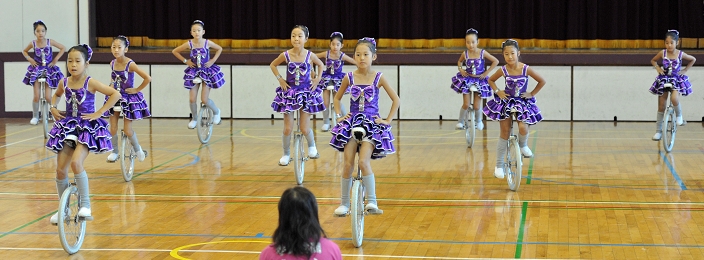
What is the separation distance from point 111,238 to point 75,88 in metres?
1.10

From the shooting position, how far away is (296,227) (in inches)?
135

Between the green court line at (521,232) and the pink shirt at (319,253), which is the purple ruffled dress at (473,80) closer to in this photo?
the green court line at (521,232)

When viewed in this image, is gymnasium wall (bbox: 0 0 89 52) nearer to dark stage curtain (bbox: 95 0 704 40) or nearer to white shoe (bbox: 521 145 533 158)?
dark stage curtain (bbox: 95 0 704 40)

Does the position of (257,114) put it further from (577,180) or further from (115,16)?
(577,180)

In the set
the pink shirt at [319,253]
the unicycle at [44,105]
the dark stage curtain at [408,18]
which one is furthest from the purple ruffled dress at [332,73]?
the pink shirt at [319,253]

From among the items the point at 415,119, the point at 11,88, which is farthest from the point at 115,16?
the point at 415,119

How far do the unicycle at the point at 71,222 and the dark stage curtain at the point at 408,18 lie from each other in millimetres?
11252

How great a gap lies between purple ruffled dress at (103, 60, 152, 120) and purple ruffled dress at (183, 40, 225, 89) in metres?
2.50

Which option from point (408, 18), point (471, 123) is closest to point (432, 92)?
point (408, 18)

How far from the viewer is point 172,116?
54.4 ft

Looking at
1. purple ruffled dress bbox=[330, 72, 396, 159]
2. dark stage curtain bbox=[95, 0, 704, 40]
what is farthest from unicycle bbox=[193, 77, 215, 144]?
purple ruffled dress bbox=[330, 72, 396, 159]

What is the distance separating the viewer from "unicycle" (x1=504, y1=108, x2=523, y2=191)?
8.43 meters

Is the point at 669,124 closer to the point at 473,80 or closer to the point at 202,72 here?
the point at 473,80

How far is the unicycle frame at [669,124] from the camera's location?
36.8ft
